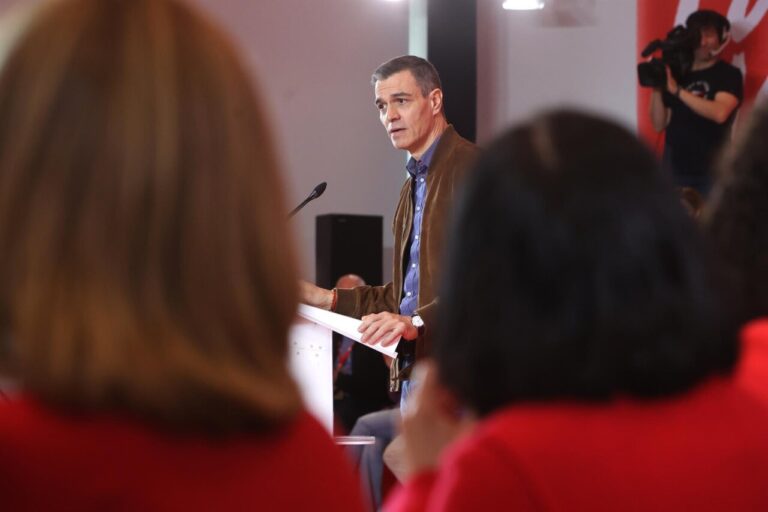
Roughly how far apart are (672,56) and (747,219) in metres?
3.55

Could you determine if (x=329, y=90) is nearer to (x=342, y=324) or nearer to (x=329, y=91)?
(x=329, y=91)

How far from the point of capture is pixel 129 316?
0.67 metres

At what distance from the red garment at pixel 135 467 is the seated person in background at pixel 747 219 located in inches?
23.6

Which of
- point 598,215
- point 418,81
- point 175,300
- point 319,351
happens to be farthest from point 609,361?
point 418,81

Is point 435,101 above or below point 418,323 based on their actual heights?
above

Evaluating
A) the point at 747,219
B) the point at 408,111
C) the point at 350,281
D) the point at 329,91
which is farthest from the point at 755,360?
the point at 329,91

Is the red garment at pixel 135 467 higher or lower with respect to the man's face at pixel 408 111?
lower

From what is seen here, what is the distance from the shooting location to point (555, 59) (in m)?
5.61

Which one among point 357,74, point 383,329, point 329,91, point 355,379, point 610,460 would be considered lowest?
point 355,379

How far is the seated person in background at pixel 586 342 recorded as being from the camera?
78 cm

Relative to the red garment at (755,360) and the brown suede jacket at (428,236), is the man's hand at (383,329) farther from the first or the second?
the red garment at (755,360)

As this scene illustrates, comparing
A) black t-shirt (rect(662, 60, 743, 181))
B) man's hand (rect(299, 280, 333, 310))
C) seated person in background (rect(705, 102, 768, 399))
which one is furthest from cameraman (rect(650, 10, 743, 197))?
seated person in background (rect(705, 102, 768, 399))

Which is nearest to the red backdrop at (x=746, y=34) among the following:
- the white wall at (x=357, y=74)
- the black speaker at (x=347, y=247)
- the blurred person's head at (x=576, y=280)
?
the white wall at (x=357, y=74)

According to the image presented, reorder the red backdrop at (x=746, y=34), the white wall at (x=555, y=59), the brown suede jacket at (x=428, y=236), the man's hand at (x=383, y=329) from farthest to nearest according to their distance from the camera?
the white wall at (x=555, y=59) < the red backdrop at (x=746, y=34) < the brown suede jacket at (x=428, y=236) < the man's hand at (x=383, y=329)
